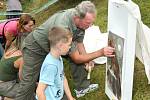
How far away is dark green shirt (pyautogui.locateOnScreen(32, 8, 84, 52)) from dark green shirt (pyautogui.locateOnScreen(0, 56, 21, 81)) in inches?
25.1

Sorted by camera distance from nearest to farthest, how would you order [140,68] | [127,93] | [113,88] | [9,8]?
[127,93]
[113,88]
[140,68]
[9,8]

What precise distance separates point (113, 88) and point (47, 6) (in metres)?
6.23

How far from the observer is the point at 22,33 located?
179 inches

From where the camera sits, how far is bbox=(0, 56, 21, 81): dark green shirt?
4473 millimetres

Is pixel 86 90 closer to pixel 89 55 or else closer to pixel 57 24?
pixel 89 55

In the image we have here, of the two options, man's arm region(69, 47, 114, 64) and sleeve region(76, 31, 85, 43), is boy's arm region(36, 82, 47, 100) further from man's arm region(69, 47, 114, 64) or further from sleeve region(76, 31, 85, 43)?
sleeve region(76, 31, 85, 43)

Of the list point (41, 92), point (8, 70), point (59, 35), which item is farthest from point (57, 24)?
point (8, 70)

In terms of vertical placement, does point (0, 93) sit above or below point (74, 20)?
below

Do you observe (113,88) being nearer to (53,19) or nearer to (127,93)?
(127,93)

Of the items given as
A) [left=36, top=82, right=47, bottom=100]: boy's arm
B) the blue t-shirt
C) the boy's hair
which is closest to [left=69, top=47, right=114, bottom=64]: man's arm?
the blue t-shirt

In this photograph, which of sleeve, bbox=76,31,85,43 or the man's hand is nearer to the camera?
Answer: the man's hand

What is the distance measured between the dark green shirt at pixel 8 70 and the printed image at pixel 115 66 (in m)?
1.09

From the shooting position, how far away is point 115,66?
155 inches

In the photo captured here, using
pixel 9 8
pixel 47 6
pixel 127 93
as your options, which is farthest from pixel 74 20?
pixel 47 6
